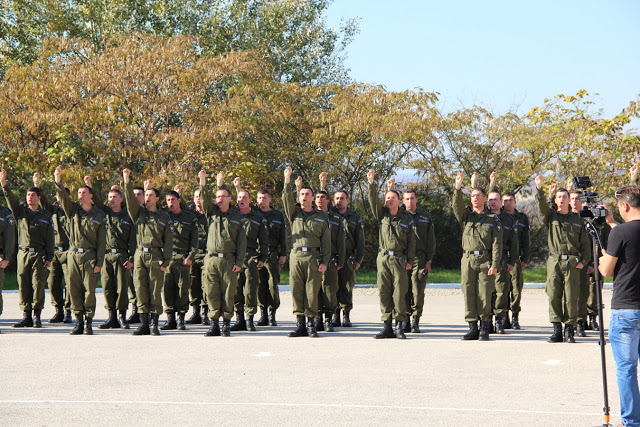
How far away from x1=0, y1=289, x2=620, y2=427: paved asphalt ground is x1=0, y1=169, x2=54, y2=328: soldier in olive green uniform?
676 mm

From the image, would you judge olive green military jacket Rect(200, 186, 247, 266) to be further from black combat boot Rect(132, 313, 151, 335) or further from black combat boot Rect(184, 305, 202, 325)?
black combat boot Rect(184, 305, 202, 325)

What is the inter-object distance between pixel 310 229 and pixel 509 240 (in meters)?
3.01

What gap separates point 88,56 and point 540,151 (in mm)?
14072

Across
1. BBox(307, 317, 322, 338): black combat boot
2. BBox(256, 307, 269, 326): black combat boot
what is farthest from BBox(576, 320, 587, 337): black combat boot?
BBox(256, 307, 269, 326): black combat boot

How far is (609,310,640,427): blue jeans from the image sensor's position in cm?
643

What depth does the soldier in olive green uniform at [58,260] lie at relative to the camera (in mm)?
14078

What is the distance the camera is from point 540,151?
1064 inches

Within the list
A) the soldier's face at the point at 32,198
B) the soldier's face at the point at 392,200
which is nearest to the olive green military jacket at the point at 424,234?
the soldier's face at the point at 392,200

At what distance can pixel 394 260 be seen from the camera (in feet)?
42.4

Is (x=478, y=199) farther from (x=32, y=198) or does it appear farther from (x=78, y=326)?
(x=32, y=198)

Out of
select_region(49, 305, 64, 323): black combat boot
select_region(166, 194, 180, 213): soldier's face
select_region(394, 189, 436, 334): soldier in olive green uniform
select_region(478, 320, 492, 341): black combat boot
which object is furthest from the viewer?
select_region(49, 305, 64, 323): black combat boot

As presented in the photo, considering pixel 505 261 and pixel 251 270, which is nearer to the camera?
pixel 505 261

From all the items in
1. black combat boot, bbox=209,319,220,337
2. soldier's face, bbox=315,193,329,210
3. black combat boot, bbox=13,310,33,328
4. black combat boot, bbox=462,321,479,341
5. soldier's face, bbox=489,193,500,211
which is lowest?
black combat boot, bbox=462,321,479,341

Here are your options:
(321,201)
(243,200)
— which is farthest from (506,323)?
Answer: (243,200)
